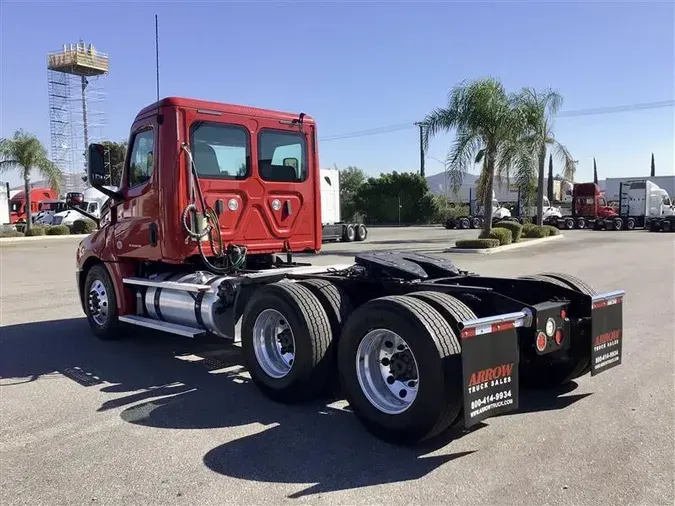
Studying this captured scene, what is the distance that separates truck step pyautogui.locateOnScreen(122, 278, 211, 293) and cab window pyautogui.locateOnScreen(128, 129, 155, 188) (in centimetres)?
118

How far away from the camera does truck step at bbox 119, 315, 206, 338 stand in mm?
6465

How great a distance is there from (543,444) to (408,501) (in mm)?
1324

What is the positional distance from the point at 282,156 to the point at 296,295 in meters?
2.95

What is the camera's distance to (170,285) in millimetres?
6906

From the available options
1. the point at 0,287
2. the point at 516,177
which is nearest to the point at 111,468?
the point at 0,287

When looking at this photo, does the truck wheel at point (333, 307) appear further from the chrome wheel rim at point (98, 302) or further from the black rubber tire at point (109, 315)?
the chrome wheel rim at point (98, 302)

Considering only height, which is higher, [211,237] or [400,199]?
[400,199]

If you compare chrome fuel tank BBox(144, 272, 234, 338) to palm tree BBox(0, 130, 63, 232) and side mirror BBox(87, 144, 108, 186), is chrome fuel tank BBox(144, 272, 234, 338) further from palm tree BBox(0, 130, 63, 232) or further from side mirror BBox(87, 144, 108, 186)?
palm tree BBox(0, 130, 63, 232)

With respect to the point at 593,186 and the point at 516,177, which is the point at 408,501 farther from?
the point at 593,186

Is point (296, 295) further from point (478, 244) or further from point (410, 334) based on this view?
point (478, 244)

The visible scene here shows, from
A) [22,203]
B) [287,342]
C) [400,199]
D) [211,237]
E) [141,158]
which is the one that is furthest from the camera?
[22,203]

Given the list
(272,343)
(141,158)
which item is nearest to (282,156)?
(141,158)

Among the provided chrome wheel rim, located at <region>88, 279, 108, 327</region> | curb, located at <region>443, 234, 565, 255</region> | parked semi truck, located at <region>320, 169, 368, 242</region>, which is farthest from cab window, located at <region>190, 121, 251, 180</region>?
parked semi truck, located at <region>320, 169, 368, 242</region>

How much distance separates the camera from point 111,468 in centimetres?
404
